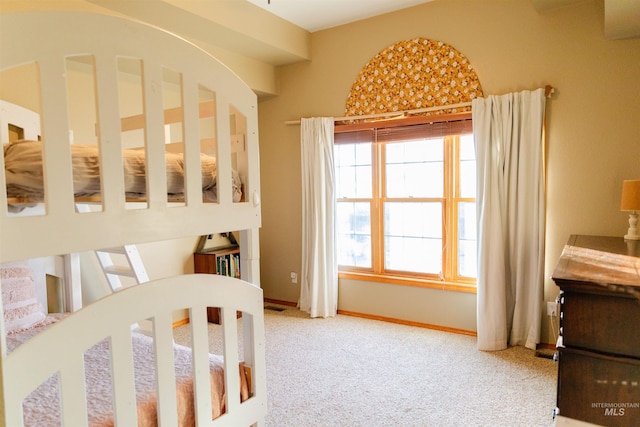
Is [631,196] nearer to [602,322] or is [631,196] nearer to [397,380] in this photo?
[602,322]

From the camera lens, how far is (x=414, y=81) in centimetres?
342

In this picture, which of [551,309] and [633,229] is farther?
[551,309]

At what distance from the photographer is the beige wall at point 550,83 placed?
273 centimetres

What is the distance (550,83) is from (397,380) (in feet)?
7.94

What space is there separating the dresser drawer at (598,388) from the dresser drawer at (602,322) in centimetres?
3

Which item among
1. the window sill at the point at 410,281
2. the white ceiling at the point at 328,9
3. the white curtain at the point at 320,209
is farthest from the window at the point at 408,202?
the white ceiling at the point at 328,9

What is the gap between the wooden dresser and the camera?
1208 mm

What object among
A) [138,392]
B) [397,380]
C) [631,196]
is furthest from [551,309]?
[138,392]

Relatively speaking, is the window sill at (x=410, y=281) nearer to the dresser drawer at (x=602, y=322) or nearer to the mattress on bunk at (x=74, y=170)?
the dresser drawer at (x=602, y=322)

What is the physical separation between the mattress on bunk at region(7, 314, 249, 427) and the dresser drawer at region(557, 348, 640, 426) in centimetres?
117

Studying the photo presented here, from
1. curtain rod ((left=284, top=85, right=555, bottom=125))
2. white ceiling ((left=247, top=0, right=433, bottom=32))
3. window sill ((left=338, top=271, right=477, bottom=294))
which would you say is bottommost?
window sill ((left=338, top=271, right=477, bottom=294))

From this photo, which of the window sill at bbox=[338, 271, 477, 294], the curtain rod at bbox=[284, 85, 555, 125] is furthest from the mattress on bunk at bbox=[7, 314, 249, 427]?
the curtain rod at bbox=[284, 85, 555, 125]

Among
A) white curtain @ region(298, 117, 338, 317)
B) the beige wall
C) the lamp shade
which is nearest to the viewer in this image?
the lamp shade

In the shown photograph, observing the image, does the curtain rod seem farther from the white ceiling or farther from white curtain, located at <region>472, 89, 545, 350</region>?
the white ceiling
